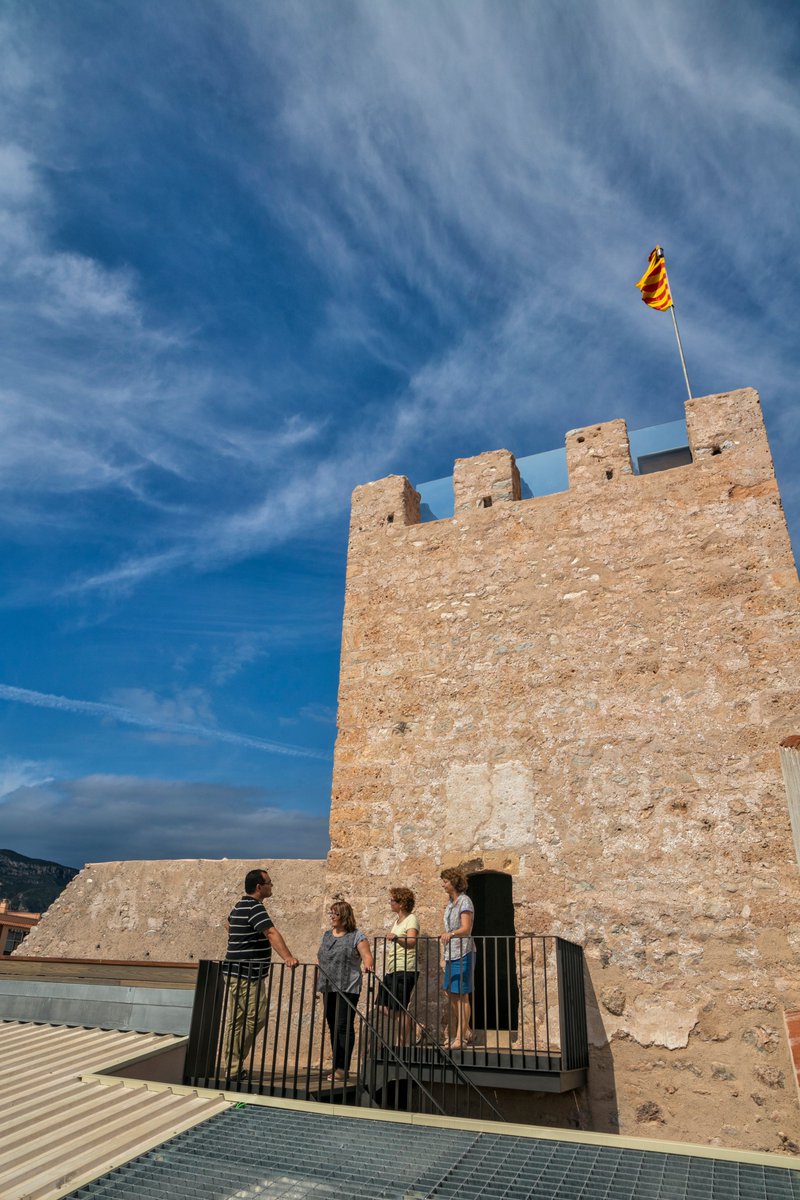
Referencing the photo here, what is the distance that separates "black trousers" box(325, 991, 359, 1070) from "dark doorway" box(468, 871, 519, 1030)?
1.36 m

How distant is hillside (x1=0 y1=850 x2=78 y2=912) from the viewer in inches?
1464

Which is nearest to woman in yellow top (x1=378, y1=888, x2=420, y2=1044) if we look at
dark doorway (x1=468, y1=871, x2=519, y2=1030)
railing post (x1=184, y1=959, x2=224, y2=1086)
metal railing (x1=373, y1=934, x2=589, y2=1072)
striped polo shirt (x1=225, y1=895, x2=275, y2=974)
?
metal railing (x1=373, y1=934, x2=589, y2=1072)

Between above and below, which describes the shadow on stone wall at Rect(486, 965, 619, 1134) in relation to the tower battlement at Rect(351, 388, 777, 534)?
below

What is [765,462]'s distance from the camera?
7090 millimetres

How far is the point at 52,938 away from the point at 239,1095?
588 cm

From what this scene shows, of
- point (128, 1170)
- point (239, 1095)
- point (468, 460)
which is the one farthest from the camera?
point (468, 460)

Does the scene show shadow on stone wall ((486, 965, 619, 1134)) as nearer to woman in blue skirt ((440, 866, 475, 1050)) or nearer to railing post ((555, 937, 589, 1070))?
railing post ((555, 937, 589, 1070))

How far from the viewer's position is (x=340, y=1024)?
18.2 ft

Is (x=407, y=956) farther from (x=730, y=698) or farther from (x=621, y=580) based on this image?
(x=621, y=580)

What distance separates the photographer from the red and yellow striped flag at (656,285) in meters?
8.64

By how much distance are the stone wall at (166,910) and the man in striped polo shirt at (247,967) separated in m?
2.37

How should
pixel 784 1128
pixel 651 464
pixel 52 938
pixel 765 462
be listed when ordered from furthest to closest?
pixel 52 938, pixel 651 464, pixel 765 462, pixel 784 1128

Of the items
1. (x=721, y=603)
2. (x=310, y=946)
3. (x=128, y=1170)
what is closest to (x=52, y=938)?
(x=310, y=946)

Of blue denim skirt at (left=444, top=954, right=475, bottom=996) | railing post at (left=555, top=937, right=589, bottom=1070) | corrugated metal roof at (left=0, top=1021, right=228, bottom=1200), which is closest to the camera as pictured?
corrugated metal roof at (left=0, top=1021, right=228, bottom=1200)
